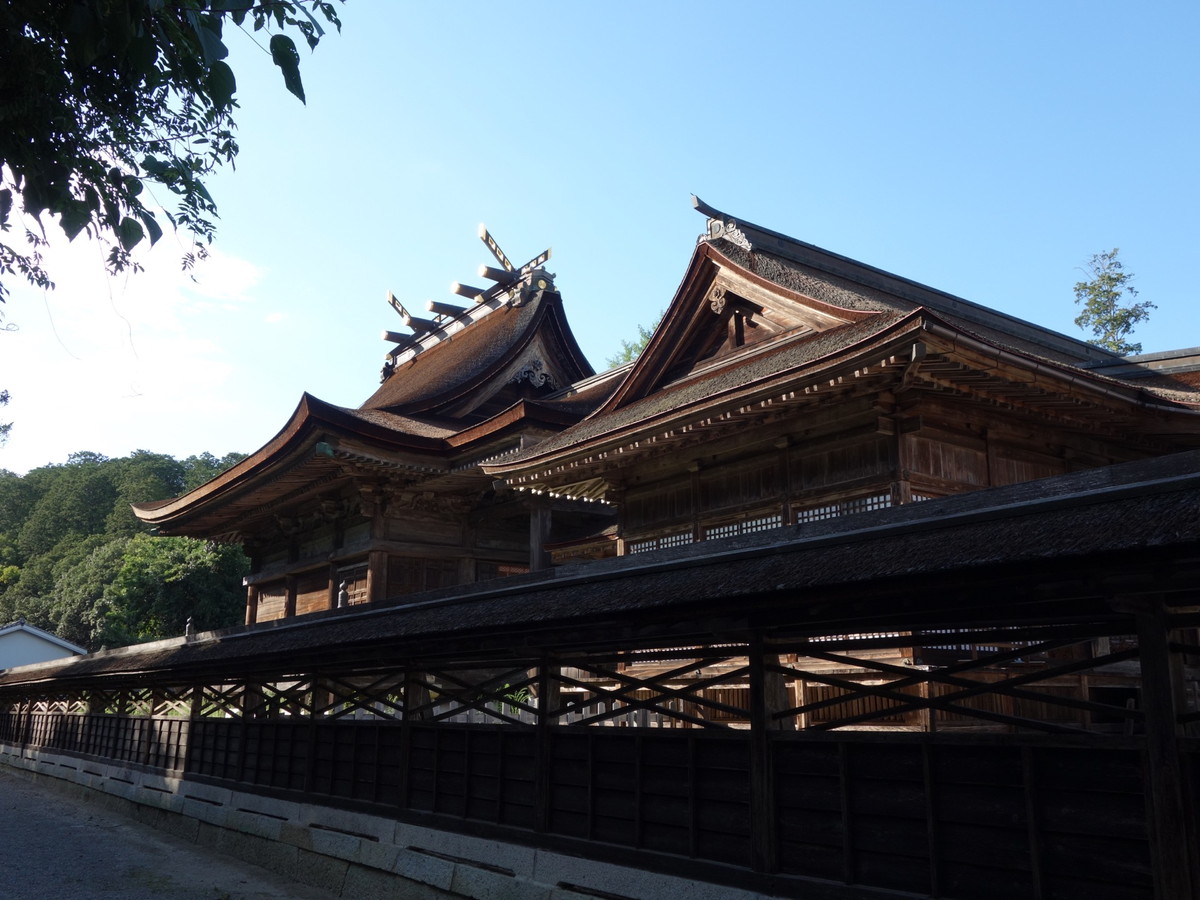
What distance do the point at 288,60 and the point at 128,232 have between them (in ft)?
6.54

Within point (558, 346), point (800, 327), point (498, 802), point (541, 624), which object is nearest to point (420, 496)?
point (558, 346)

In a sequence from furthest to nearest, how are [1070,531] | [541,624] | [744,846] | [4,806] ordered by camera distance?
[4,806] < [541,624] < [744,846] < [1070,531]

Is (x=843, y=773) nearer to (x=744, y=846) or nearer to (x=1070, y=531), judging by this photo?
(x=744, y=846)

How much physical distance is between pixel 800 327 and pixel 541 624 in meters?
7.47

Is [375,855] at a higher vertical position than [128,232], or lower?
lower

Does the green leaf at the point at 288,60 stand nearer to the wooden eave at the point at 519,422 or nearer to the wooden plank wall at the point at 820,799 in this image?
the wooden plank wall at the point at 820,799

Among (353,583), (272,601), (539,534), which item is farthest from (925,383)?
(272,601)

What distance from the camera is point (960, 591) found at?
530cm

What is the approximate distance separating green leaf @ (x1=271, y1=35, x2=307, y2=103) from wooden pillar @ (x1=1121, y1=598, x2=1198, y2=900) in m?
5.06

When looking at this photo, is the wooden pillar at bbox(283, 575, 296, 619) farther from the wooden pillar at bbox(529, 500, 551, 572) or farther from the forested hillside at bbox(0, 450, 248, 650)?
the forested hillside at bbox(0, 450, 248, 650)

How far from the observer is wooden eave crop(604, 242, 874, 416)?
14.5 metres

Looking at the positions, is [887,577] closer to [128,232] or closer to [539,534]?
[128,232]

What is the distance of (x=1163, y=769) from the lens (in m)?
4.70

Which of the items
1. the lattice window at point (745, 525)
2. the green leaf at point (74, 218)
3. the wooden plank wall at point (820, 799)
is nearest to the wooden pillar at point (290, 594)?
the wooden plank wall at point (820, 799)
